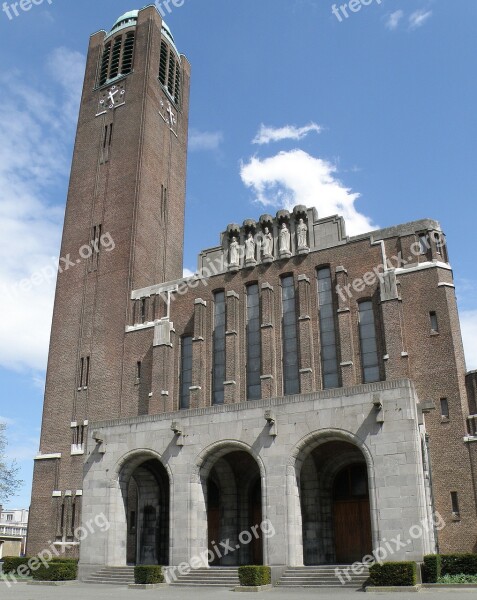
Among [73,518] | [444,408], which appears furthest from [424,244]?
[73,518]

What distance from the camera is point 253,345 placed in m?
34.0

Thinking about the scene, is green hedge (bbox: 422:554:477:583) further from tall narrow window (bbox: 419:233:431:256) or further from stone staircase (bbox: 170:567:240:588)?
tall narrow window (bbox: 419:233:431:256)

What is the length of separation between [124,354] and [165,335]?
10.8 ft

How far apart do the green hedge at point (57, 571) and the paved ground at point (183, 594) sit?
248 cm

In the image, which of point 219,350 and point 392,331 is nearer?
point 392,331

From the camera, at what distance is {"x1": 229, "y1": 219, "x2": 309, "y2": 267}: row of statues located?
34838 millimetres

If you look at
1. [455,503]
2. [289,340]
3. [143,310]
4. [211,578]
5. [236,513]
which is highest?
[143,310]

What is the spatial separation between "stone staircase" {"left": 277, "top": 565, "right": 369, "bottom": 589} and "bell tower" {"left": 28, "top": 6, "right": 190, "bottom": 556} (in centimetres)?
1567

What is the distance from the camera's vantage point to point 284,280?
114ft

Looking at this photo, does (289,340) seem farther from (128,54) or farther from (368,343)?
(128,54)

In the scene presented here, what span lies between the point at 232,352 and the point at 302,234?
308 inches

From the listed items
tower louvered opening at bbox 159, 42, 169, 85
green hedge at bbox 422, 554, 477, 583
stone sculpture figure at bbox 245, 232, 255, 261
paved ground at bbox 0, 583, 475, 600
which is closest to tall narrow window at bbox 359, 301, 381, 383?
stone sculpture figure at bbox 245, 232, 255, 261

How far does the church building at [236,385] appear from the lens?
945 inches

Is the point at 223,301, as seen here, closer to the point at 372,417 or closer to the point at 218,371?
the point at 218,371
